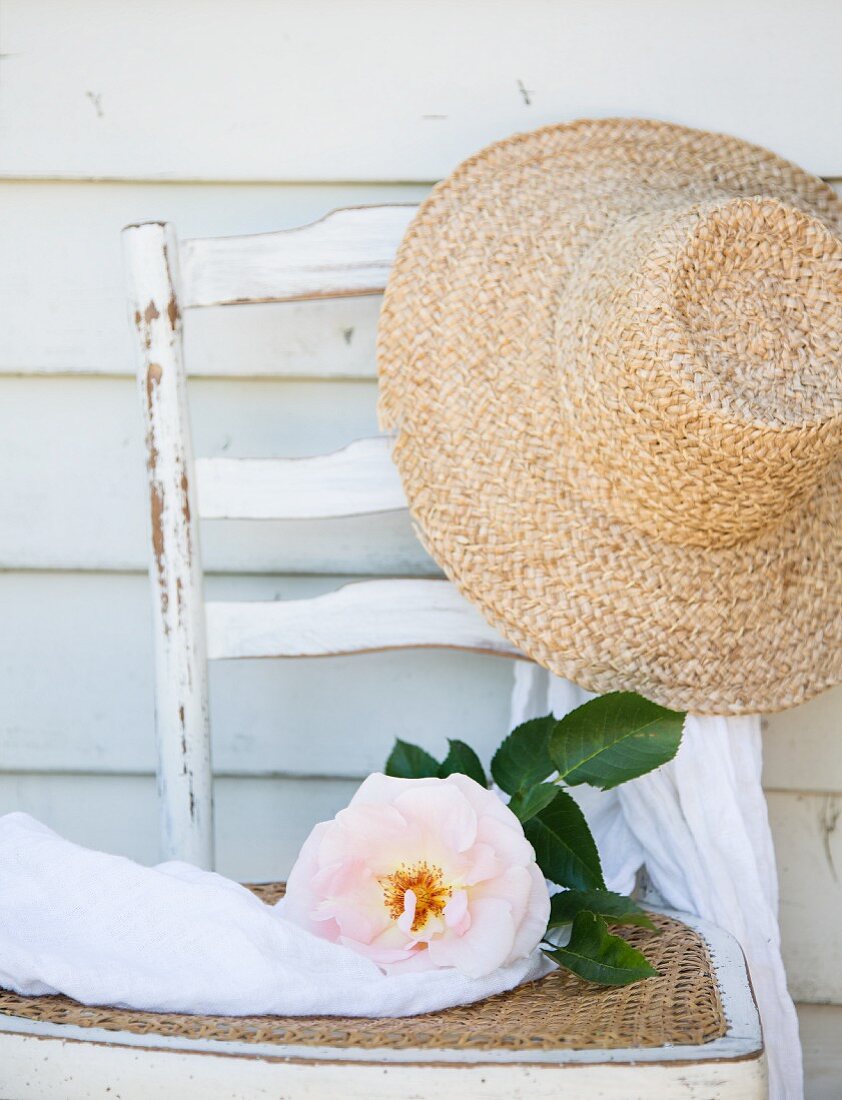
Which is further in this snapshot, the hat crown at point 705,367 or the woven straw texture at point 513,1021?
the hat crown at point 705,367

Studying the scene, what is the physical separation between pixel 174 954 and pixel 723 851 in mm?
454

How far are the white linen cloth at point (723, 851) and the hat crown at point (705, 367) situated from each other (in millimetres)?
171

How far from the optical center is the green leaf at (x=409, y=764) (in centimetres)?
90

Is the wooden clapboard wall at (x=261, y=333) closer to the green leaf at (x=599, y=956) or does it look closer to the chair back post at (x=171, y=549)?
the chair back post at (x=171, y=549)

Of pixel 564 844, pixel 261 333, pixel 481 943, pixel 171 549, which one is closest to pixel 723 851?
pixel 564 844

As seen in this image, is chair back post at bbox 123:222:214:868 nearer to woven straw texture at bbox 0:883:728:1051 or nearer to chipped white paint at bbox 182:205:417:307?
Result: chipped white paint at bbox 182:205:417:307

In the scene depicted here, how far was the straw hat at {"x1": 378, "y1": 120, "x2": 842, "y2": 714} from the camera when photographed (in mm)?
784

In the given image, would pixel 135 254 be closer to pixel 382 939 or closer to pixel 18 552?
pixel 18 552

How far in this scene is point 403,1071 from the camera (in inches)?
22.3

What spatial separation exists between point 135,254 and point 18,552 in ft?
1.10

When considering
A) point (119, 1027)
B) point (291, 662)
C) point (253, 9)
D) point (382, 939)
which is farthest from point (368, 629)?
point (253, 9)

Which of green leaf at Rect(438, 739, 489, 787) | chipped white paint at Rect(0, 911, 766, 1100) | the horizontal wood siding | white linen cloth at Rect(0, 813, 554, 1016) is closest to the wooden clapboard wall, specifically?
the horizontal wood siding

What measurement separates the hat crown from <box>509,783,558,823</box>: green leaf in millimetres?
216

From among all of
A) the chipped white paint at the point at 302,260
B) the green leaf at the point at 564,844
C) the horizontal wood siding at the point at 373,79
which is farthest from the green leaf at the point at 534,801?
the horizontal wood siding at the point at 373,79
